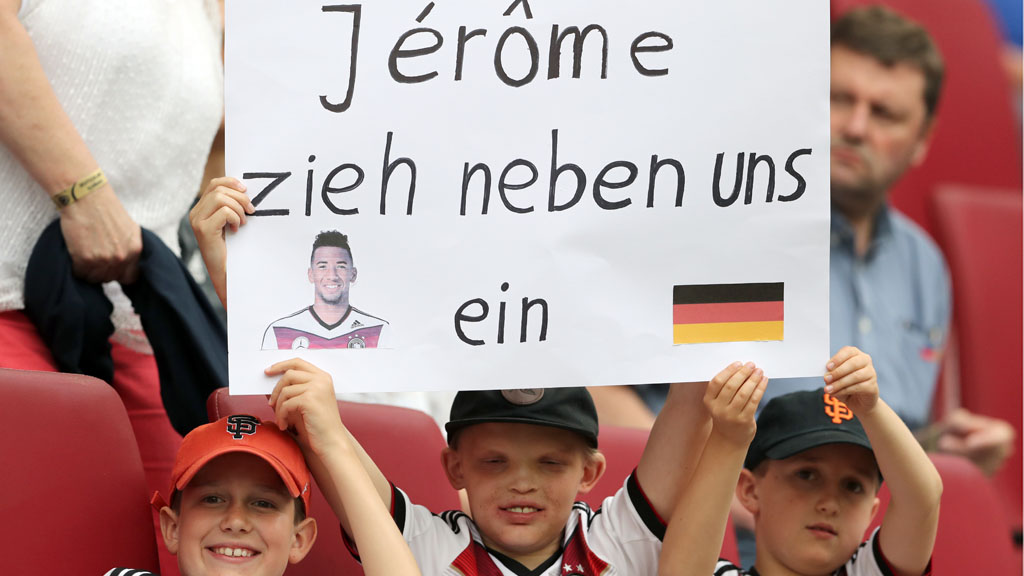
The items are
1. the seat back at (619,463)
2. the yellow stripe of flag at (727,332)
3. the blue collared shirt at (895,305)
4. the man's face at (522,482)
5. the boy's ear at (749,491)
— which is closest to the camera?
the yellow stripe of flag at (727,332)

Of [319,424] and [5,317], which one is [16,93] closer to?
[5,317]

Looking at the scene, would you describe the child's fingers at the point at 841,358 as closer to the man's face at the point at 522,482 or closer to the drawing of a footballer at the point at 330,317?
the man's face at the point at 522,482

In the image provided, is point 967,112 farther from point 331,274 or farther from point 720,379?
point 331,274

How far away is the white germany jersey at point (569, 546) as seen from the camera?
68.7 inches

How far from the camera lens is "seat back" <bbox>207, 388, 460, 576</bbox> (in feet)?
6.02

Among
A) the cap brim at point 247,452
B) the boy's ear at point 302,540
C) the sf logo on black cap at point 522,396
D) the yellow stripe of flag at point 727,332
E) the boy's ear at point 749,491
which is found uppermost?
the yellow stripe of flag at point 727,332

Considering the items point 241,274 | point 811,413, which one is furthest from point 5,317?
point 811,413

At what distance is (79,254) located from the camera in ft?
6.11

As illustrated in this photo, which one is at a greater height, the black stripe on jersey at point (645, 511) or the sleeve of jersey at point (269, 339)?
the sleeve of jersey at point (269, 339)

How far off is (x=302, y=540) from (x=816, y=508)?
0.80 m

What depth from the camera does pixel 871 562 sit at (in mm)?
1848

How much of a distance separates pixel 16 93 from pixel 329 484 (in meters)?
0.76

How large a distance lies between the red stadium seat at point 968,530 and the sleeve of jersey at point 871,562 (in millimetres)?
445

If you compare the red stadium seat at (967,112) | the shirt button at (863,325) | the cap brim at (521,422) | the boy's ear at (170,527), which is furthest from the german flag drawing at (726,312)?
the red stadium seat at (967,112)
